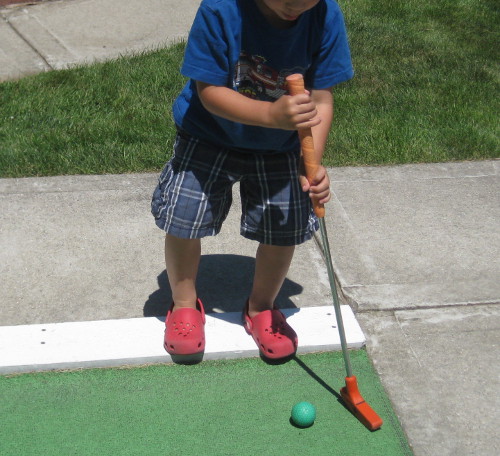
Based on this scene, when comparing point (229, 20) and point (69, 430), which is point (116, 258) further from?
point (229, 20)

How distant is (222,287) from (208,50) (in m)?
1.17

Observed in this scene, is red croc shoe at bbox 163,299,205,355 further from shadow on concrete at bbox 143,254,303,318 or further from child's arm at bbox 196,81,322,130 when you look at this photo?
child's arm at bbox 196,81,322,130

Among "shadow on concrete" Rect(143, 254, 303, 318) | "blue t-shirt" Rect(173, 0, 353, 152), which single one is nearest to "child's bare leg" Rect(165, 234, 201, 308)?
"shadow on concrete" Rect(143, 254, 303, 318)

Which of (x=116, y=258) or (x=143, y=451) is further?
(x=116, y=258)

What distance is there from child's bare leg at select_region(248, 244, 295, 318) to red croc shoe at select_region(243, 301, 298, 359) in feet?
0.13

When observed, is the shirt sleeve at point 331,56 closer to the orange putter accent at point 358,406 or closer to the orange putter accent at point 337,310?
the orange putter accent at point 337,310

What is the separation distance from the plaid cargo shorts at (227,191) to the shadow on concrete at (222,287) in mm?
474

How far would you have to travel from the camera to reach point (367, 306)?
125 inches

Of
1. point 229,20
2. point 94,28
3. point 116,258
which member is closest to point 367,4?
point 94,28

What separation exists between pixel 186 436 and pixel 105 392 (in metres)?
0.34

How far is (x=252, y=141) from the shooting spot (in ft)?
8.68

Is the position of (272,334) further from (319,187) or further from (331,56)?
(331,56)

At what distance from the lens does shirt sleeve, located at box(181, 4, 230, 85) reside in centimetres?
242

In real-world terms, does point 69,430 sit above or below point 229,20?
below
